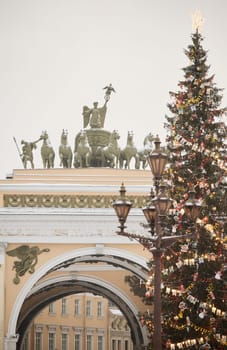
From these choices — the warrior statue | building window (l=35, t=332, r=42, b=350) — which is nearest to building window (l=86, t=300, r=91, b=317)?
building window (l=35, t=332, r=42, b=350)

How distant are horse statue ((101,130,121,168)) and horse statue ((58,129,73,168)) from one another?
0.97 m

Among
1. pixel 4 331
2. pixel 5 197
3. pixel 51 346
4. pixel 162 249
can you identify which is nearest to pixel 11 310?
pixel 4 331

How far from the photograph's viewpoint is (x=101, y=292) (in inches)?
1270

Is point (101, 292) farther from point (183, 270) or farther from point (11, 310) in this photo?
point (183, 270)

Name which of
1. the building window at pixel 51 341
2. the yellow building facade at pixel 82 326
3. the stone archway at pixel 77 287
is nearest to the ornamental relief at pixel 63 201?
the stone archway at pixel 77 287

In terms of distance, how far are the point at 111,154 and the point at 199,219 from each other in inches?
369

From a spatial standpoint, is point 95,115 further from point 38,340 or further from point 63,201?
point 38,340

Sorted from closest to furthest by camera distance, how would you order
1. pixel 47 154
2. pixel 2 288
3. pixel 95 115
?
pixel 2 288 < pixel 47 154 < pixel 95 115

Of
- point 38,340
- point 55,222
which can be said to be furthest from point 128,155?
point 38,340

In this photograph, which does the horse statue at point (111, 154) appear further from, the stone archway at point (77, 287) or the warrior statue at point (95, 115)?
the stone archway at point (77, 287)

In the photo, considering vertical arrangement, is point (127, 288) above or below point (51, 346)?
above

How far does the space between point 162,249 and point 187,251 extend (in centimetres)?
540

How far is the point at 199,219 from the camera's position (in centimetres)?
1855

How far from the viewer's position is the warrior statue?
93.8 feet
